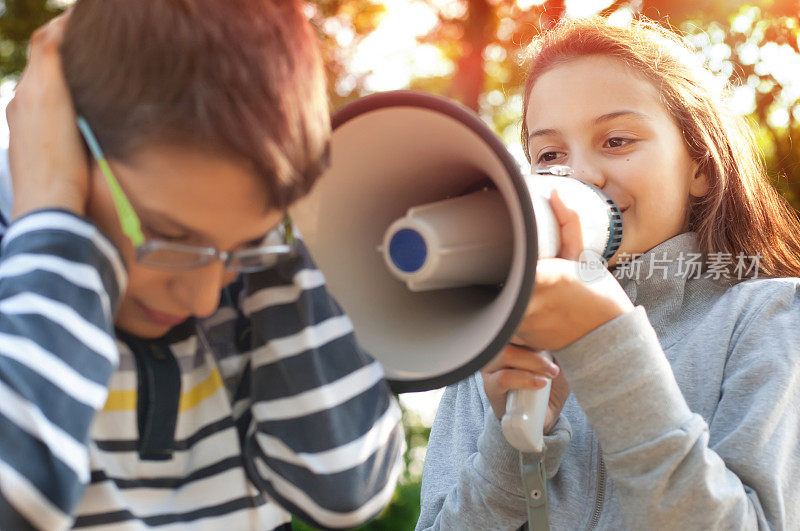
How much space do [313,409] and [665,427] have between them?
28.4 inches

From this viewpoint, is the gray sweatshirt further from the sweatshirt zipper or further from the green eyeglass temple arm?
the green eyeglass temple arm

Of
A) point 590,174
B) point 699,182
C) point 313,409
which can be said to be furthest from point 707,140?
point 313,409

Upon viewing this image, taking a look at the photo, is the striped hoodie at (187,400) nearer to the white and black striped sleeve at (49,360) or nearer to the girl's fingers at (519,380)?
the white and black striped sleeve at (49,360)

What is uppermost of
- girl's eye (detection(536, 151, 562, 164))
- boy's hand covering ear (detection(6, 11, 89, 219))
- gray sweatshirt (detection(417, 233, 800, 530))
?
boy's hand covering ear (detection(6, 11, 89, 219))

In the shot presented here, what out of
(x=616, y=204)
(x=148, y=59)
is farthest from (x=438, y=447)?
(x=148, y=59)

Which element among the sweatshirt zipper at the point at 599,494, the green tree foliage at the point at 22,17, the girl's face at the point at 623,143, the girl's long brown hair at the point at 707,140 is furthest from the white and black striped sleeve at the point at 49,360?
the green tree foliage at the point at 22,17

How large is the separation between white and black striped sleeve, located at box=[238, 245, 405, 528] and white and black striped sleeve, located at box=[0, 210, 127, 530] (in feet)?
0.87

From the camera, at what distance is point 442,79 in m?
6.35

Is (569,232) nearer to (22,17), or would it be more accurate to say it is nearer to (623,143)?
(623,143)

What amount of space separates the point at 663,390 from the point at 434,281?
1.63 feet

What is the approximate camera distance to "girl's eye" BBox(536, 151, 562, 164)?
213 cm

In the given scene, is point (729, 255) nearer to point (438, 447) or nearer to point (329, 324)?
point (438, 447)

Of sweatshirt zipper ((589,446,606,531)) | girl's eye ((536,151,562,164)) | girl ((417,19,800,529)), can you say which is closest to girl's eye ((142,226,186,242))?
girl ((417,19,800,529))

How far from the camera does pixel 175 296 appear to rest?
1152mm
